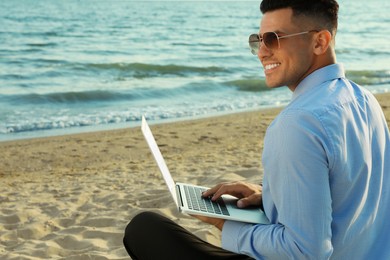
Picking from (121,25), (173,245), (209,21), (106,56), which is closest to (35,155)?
(173,245)

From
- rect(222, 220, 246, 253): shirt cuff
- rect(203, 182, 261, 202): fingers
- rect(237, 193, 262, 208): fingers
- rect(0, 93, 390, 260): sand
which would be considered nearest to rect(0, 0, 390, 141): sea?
rect(0, 93, 390, 260): sand

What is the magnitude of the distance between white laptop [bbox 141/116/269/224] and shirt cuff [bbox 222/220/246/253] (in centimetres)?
2

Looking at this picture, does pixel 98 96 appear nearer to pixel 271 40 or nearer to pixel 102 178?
pixel 102 178

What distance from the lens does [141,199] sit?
5.60 m

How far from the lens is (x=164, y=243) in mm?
2576

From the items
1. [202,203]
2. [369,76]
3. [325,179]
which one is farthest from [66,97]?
[325,179]

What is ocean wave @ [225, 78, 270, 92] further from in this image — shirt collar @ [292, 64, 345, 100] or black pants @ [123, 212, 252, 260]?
shirt collar @ [292, 64, 345, 100]

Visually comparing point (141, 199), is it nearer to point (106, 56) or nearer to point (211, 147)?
point (211, 147)

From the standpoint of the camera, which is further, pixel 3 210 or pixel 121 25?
pixel 121 25

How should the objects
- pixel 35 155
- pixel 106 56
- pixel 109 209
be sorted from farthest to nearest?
pixel 106 56, pixel 35 155, pixel 109 209

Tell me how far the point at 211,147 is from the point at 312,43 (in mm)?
6093

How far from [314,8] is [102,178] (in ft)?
15.5

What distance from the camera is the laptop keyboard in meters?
2.39

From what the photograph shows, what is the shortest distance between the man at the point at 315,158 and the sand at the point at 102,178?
2225 millimetres
